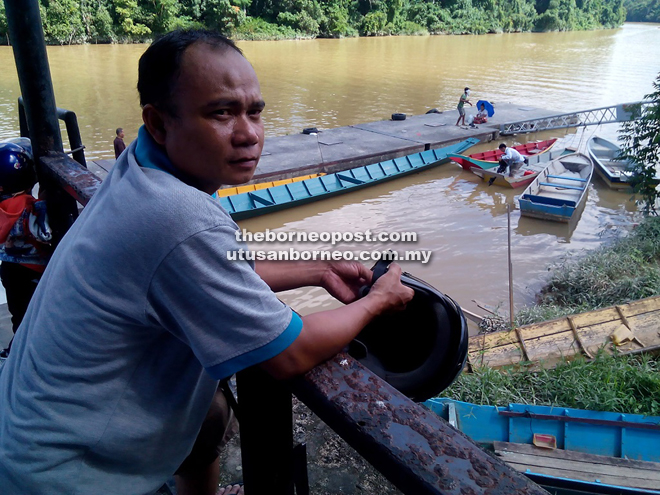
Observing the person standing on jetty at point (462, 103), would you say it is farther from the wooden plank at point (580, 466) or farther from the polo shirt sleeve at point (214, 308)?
the polo shirt sleeve at point (214, 308)

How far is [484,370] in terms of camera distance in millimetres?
4633

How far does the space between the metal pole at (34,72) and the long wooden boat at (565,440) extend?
3190 millimetres

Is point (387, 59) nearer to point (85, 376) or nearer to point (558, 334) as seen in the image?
point (558, 334)

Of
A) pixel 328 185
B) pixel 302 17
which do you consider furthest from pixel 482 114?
pixel 302 17

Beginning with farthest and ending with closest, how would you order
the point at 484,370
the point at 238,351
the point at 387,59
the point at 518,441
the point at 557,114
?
the point at 387,59 → the point at 557,114 → the point at 484,370 → the point at 518,441 → the point at 238,351

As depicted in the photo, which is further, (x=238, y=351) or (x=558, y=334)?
(x=558, y=334)

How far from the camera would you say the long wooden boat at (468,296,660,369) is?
4.87 m

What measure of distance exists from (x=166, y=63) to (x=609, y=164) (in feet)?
47.4

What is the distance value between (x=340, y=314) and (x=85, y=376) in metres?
0.51

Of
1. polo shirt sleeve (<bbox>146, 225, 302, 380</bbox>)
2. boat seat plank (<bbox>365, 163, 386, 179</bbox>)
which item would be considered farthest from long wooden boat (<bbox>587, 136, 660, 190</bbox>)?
polo shirt sleeve (<bbox>146, 225, 302, 380</bbox>)

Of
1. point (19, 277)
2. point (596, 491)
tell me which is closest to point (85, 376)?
point (19, 277)

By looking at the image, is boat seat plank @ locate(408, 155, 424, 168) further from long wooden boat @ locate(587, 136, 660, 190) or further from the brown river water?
long wooden boat @ locate(587, 136, 660, 190)

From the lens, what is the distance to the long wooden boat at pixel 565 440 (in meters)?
3.53

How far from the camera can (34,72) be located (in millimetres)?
2070
